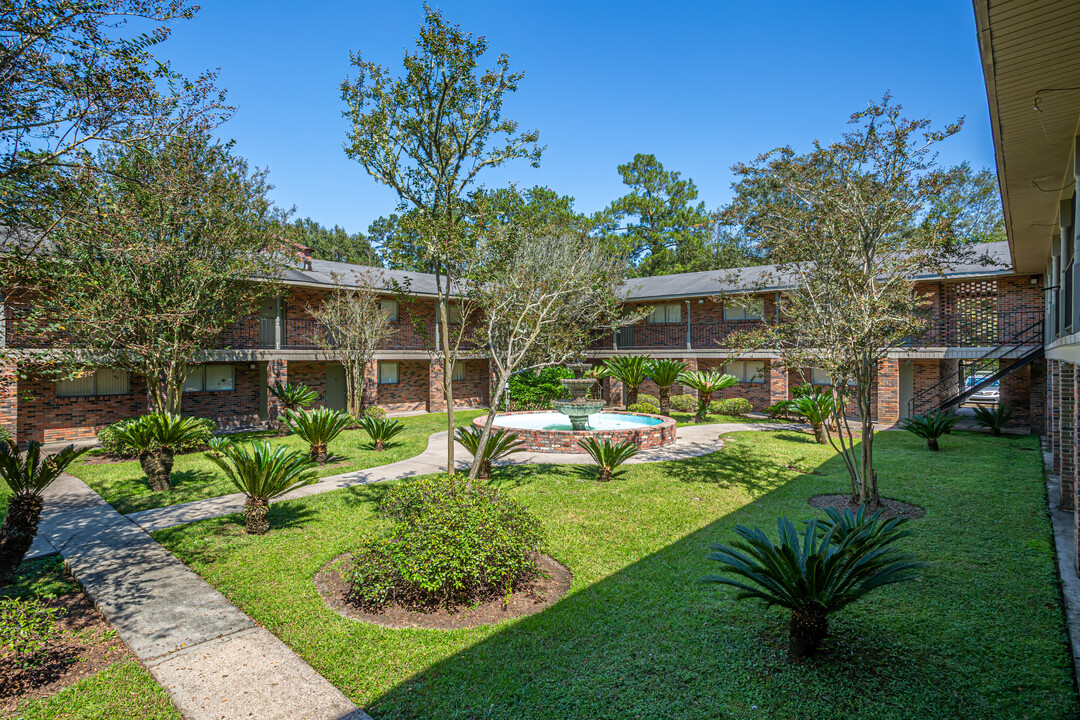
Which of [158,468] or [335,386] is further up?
[335,386]

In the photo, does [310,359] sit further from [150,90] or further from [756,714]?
[756,714]

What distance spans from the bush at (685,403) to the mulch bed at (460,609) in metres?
16.3

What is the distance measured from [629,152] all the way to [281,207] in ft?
100

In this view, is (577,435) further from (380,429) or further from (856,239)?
(856,239)

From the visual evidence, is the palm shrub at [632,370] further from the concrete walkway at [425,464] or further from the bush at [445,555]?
the bush at [445,555]

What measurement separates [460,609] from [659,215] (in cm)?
3924

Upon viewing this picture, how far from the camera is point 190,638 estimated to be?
4.85m

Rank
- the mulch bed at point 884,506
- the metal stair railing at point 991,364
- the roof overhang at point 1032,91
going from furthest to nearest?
the metal stair railing at point 991,364, the mulch bed at point 884,506, the roof overhang at point 1032,91

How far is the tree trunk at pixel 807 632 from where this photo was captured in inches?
170

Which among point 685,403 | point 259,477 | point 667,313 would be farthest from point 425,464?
point 667,313

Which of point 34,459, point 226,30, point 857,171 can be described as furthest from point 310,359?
point 857,171

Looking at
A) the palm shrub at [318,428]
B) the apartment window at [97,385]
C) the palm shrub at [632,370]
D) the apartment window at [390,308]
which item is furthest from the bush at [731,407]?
the apartment window at [97,385]

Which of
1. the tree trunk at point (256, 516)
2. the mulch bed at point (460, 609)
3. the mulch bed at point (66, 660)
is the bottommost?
the mulch bed at point (460, 609)

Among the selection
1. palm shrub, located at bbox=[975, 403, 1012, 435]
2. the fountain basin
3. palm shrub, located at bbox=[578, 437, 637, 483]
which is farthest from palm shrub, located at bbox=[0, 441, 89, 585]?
palm shrub, located at bbox=[975, 403, 1012, 435]
